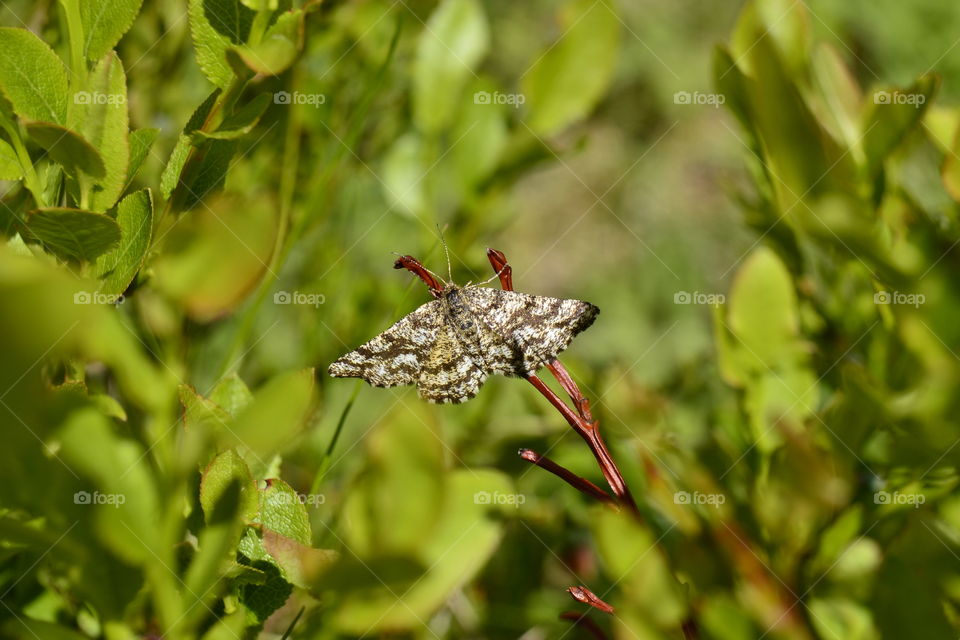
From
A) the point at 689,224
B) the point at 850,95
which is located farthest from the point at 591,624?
the point at 689,224

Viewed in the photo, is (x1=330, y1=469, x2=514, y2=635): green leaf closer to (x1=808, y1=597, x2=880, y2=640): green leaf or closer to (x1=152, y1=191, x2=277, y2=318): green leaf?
(x1=152, y1=191, x2=277, y2=318): green leaf

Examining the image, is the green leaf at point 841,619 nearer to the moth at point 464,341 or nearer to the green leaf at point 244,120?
the moth at point 464,341

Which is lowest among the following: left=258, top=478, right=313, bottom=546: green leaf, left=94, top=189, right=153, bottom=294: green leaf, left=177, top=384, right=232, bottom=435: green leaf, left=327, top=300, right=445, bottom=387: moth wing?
left=258, top=478, right=313, bottom=546: green leaf

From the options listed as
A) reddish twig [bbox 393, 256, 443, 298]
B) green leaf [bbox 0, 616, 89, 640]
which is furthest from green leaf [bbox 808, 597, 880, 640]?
green leaf [bbox 0, 616, 89, 640]

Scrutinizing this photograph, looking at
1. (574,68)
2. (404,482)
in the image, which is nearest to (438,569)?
(404,482)

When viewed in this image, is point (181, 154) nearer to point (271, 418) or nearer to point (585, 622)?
point (271, 418)
